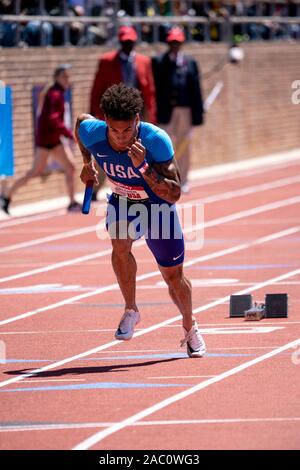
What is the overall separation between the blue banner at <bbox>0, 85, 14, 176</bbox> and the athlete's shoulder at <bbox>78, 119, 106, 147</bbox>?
1057cm

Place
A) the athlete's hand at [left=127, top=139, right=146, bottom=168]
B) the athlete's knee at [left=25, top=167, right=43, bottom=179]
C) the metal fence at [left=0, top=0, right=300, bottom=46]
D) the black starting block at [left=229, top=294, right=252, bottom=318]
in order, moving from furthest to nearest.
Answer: the metal fence at [left=0, top=0, right=300, bottom=46] → the athlete's knee at [left=25, top=167, right=43, bottom=179] → the black starting block at [left=229, top=294, right=252, bottom=318] → the athlete's hand at [left=127, top=139, right=146, bottom=168]

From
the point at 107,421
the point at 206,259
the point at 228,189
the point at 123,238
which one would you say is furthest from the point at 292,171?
the point at 107,421

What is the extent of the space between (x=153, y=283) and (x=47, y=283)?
3.41ft

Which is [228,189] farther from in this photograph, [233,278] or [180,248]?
[180,248]

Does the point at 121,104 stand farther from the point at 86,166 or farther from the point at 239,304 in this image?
the point at 239,304

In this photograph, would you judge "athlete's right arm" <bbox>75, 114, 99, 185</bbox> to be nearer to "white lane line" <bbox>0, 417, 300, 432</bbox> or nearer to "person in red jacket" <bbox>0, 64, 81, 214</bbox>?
"white lane line" <bbox>0, 417, 300, 432</bbox>

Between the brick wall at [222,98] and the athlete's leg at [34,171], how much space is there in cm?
109

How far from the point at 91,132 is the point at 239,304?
95.9 inches

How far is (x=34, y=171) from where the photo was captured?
2109 cm

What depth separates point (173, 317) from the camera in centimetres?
1239

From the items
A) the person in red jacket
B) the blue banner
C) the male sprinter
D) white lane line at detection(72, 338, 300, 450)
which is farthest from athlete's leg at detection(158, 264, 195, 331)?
the blue banner

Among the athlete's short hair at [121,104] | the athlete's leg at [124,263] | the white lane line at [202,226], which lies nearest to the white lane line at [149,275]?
the white lane line at [202,226]

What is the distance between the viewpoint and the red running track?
810 centimetres

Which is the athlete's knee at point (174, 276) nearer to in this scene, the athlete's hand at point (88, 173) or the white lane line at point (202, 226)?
the athlete's hand at point (88, 173)
